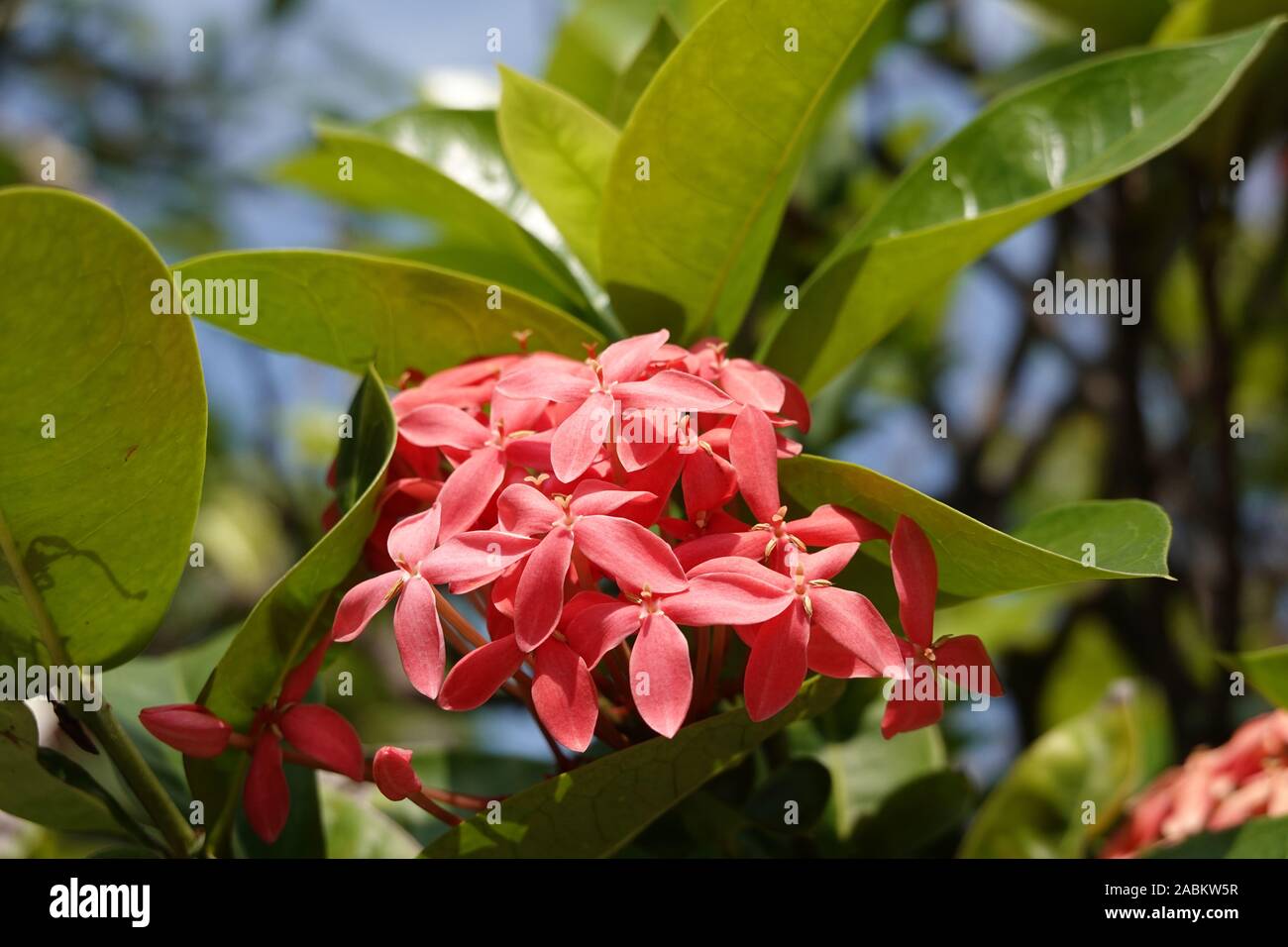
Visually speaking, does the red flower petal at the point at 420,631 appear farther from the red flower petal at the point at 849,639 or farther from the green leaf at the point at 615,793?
the red flower petal at the point at 849,639

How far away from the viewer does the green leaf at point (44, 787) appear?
107cm

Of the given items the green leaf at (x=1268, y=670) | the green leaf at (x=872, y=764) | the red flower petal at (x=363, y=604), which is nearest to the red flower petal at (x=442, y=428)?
the red flower petal at (x=363, y=604)

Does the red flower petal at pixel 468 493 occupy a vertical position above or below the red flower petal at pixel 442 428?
below

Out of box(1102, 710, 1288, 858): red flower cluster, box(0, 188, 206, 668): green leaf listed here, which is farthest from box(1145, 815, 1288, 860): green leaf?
box(0, 188, 206, 668): green leaf

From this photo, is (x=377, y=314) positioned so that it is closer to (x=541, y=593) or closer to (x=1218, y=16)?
(x=541, y=593)

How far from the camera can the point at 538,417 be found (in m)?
1.11

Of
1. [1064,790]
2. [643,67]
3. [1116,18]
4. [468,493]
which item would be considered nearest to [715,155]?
[643,67]

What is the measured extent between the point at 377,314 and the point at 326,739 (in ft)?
1.39

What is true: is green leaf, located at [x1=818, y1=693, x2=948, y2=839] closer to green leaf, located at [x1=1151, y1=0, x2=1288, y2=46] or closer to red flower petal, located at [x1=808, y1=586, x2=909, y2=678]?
red flower petal, located at [x1=808, y1=586, x2=909, y2=678]

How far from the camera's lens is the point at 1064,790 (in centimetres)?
171

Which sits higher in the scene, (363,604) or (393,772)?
(363,604)

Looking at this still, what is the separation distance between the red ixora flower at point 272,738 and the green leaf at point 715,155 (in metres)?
0.51

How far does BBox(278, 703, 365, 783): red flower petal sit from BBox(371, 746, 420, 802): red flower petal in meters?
0.08
